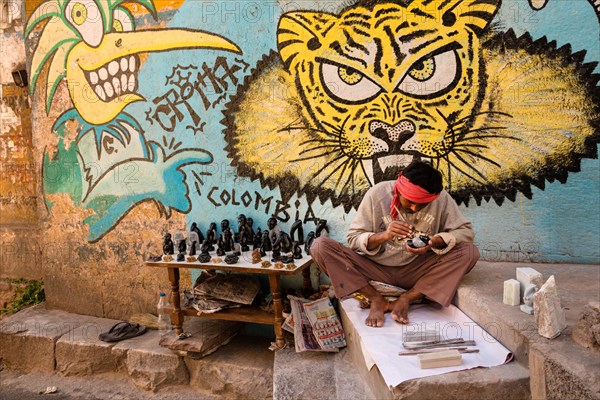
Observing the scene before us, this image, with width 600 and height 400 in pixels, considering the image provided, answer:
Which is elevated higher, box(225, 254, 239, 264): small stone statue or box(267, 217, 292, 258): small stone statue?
box(267, 217, 292, 258): small stone statue

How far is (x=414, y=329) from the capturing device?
2707 millimetres

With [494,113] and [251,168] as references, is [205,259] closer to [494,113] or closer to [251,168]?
[251,168]

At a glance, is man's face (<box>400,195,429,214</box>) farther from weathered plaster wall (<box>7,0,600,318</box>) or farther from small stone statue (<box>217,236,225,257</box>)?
small stone statue (<box>217,236,225,257</box>)

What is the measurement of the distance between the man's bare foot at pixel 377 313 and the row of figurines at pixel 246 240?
82 cm

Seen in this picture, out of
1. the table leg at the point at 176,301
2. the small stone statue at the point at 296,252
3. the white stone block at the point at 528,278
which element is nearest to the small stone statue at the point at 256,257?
the small stone statue at the point at 296,252

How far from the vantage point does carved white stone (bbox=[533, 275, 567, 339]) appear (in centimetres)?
213

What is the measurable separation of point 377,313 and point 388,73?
6.33 ft

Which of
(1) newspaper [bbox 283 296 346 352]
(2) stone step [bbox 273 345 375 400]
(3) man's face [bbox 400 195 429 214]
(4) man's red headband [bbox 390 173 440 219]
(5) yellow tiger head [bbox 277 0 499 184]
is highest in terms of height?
(5) yellow tiger head [bbox 277 0 499 184]

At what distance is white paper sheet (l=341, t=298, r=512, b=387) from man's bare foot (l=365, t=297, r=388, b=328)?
3cm

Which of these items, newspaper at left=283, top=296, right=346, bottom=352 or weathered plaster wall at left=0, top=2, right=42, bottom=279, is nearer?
newspaper at left=283, top=296, right=346, bottom=352

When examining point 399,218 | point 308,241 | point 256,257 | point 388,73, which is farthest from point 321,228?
point 388,73

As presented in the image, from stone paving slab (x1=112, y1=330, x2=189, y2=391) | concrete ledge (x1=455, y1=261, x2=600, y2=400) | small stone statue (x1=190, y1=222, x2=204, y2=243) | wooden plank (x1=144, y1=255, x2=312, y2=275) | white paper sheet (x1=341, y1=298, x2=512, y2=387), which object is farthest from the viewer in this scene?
small stone statue (x1=190, y1=222, x2=204, y2=243)

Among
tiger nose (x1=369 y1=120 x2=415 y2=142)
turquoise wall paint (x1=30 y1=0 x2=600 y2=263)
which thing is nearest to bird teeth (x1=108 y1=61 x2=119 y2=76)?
turquoise wall paint (x1=30 y1=0 x2=600 y2=263)

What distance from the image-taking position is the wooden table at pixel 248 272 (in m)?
3.38
